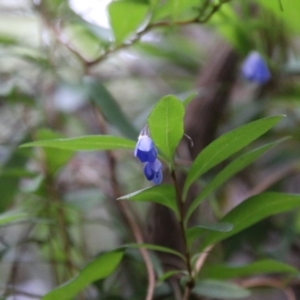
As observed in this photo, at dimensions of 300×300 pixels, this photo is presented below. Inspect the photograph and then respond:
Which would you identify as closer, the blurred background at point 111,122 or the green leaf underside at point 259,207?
the green leaf underside at point 259,207

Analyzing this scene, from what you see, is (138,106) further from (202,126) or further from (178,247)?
(178,247)

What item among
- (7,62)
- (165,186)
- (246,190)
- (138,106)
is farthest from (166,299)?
(7,62)

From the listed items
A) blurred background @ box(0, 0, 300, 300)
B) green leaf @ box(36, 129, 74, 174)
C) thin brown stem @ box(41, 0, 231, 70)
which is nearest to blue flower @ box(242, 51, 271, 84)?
blurred background @ box(0, 0, 300, 300)

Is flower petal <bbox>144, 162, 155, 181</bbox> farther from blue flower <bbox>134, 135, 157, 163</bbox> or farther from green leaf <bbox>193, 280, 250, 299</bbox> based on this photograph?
green leaf <bbox>193, 280, 250, 299</bbox>

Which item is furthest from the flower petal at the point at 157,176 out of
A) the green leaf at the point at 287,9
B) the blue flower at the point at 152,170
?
the green leaf at the point at 287,9

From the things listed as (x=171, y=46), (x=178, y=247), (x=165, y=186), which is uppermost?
(x=165, y=186)

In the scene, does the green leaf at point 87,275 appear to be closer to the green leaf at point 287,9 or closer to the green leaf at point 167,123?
the green leaf at point 167,123
